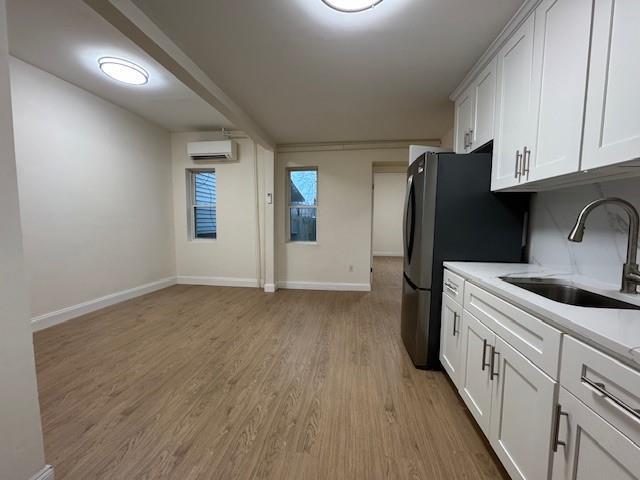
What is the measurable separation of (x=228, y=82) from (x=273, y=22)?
3.13 ft

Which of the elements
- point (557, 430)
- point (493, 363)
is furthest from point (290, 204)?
point (557, 430)

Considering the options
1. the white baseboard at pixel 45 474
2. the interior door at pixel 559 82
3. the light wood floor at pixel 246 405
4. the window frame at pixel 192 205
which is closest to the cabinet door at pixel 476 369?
the light wood floor at pixel 246 405

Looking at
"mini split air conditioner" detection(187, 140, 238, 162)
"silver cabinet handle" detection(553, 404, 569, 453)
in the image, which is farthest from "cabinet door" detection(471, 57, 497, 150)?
"mini split air conditioner" detection(187, 140, 238, 162)

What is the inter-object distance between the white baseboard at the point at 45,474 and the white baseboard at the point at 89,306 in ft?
6.90

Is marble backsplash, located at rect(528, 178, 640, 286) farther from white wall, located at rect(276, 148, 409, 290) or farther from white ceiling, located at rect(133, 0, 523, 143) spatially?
white wall, located at rect(276, 148, 409, 290)

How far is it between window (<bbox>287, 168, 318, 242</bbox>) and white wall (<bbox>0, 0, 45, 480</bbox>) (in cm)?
372

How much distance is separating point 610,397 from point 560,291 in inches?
35.4

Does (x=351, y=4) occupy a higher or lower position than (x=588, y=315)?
higher

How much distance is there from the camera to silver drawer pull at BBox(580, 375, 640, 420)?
64cm

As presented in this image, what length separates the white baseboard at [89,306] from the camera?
2.74 m

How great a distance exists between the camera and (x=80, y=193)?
10.2ft

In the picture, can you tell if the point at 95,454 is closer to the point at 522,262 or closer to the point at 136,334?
the point at 136,334

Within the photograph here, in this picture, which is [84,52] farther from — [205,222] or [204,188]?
[205,222]

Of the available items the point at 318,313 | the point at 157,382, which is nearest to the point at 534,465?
the point at 157,382
